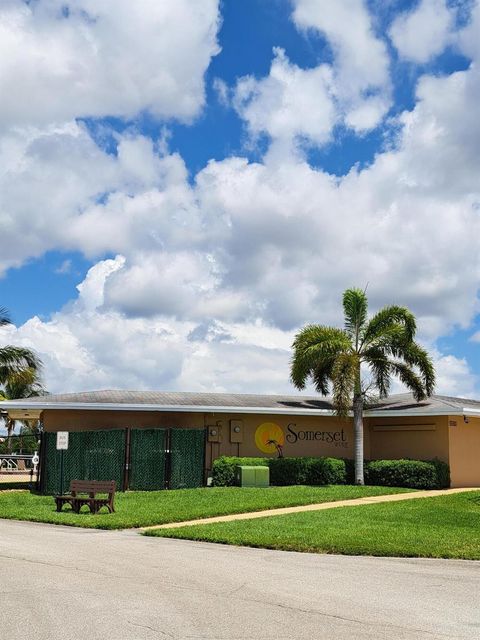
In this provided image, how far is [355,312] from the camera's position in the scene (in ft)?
86.3

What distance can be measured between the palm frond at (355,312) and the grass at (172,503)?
219 inches

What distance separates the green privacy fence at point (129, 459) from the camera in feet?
76.0

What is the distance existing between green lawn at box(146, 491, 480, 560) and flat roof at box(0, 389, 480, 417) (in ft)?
26.7

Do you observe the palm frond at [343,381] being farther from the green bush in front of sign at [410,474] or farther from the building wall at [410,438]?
the building wall at [410,438]

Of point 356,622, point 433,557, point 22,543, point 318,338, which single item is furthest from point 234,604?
point 318,338

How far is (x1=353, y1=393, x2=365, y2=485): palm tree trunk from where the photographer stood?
25028 millimetres

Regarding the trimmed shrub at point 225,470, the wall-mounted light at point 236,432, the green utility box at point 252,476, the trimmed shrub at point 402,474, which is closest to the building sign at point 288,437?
the wall-mounted light at point 236,432

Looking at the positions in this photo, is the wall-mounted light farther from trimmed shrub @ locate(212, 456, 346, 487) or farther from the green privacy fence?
the green privacy fence

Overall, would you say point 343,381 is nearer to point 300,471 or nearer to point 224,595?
point 300,471

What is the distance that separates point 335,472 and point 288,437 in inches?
130

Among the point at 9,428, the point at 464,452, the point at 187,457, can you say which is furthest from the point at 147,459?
the point at 9,428

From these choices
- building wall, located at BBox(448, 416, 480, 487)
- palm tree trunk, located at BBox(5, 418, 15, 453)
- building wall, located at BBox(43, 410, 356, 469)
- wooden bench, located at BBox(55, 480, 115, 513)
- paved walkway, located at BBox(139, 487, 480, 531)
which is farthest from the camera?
palm tree trunk, located at BBox(5, 418, 15, 453)

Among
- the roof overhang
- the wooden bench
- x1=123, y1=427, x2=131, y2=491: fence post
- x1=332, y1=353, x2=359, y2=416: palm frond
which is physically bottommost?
the wooden bench

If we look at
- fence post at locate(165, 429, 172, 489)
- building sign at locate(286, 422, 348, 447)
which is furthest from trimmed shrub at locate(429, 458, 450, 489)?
Result: fence post at locate(165, 429, 172, 489)
